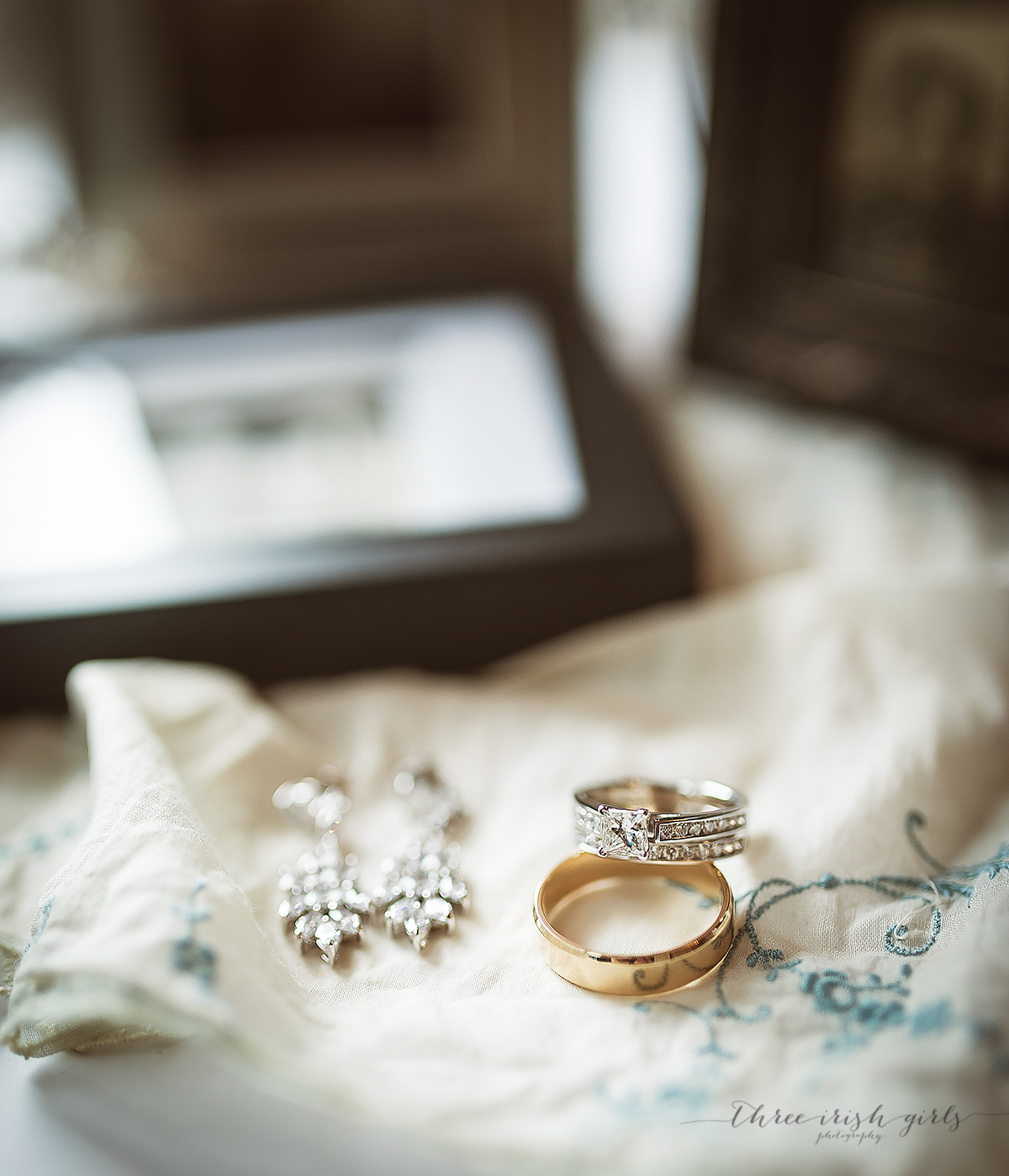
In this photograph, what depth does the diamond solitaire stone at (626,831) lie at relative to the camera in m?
0.48

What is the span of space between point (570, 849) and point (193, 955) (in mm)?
220

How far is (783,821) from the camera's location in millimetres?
526

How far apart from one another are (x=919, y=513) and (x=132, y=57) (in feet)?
3.49

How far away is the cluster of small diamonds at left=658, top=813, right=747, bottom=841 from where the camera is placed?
0.48 meters

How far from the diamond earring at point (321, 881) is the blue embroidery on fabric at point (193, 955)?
0.08 m

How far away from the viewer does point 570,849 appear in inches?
21.2

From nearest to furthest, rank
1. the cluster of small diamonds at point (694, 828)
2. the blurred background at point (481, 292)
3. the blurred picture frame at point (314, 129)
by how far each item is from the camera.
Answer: the cluster of small diamonds at point (694, 828) → the blurred background at point (481, 292) → the blurred picture frame at point (314, 129)

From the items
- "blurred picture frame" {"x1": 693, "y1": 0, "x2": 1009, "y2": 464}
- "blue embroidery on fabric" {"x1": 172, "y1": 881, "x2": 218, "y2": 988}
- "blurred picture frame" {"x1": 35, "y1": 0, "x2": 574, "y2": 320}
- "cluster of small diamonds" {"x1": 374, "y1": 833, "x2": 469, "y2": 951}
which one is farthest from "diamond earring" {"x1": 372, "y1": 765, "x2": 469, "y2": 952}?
"blurred picture frame" {"x1": 35, "y1": 0, "x2": 574, "y2": 320}

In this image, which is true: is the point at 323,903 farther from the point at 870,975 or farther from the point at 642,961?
the point at 870,975

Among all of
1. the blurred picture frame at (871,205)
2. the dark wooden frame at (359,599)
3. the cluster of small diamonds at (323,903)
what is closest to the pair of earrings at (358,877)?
the cluster of small diamonds at (323,903)

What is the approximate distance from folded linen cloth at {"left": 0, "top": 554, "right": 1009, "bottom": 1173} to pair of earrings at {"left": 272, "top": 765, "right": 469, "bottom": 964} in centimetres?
1

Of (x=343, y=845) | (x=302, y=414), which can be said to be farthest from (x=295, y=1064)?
(x=302, y=414)

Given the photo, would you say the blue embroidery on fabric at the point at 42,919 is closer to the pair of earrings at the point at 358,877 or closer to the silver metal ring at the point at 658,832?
the pair of earrings at the point at 358,877

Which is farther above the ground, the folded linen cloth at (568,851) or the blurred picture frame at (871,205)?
the blurred picture frame at (871,205)
